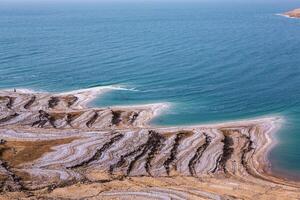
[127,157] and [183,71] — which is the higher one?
[183,71]

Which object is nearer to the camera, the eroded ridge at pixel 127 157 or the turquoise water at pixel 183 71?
the eroded ridge at pixel 127 157

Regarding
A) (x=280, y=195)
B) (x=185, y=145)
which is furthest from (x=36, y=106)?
(x=280, y=195)

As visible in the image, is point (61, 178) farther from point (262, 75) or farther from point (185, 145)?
point (262, 75)

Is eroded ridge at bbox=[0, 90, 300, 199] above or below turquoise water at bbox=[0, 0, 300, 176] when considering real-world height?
below

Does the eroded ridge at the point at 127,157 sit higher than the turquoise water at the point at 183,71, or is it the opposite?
the turquoise water at the point at 183,71

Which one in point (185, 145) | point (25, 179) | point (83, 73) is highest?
point (83, 73)

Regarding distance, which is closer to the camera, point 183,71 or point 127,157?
point 127,157

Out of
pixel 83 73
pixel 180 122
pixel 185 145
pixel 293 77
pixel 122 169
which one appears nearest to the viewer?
pixel 122 169

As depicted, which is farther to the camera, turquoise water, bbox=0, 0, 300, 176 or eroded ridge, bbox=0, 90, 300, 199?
turquoise water, bbox=0, 0, 300, 176
